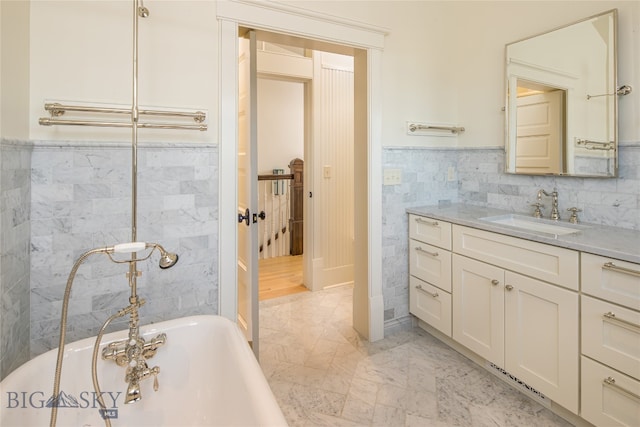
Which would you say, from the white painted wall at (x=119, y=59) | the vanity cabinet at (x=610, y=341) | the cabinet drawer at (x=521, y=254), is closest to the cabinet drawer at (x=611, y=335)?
the vanity cabinet at (x=610, y=341)

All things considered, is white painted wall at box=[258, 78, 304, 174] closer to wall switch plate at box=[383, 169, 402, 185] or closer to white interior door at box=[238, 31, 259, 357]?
wall switch plate at box=[383, 169, 402, 185]

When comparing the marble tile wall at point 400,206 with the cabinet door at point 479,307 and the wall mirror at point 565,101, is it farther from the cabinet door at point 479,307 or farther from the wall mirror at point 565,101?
the wall mirror at point 565,101

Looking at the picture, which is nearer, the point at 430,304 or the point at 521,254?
the point at 521,254

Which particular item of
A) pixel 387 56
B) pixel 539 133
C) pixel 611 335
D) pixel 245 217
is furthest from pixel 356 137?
pixel 611 335

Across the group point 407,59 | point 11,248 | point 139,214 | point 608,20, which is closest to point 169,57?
point 139,214

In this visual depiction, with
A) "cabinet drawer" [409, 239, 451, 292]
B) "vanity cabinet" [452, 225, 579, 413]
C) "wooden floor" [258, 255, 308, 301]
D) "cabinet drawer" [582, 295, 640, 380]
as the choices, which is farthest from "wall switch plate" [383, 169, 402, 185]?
"wooden floor" [258, 255, 308, 301]

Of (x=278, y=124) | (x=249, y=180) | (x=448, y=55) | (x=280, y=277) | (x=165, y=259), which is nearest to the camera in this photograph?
(x=165, y=259)

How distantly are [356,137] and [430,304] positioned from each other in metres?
1.29

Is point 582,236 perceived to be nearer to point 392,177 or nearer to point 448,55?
point 392,177

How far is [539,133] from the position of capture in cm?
222

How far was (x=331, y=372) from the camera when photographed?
2.09 metres

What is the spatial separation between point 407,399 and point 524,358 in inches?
25.0

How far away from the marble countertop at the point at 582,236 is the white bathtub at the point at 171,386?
1412 mm

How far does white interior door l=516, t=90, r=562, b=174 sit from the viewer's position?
2113mm
